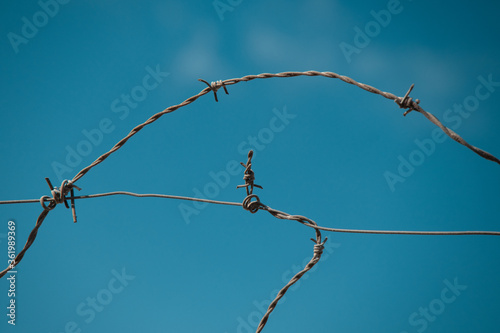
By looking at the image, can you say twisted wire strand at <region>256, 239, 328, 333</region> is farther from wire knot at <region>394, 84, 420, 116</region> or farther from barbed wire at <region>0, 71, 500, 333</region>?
wire knot at <region>394, 84, 420, 116</region>

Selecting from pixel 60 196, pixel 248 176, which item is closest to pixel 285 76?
pixel 248 176

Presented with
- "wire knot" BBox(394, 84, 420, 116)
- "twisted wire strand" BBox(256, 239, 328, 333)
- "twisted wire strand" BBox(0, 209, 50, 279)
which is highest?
"twisted wire strand" BBox(0, 209, 50, 279)

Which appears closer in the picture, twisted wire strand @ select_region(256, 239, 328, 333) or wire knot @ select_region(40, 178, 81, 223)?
twisted wire strand @ select_region(256, 239, 328, 333)

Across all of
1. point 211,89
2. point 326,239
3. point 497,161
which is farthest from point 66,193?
point 497,161

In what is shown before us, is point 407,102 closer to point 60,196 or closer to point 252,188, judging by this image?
point 252,188

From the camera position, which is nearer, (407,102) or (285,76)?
(407,102)

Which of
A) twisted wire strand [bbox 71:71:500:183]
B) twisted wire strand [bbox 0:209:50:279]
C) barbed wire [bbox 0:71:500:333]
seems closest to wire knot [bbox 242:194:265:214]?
barbed wire [bbox 0:71:500:333]

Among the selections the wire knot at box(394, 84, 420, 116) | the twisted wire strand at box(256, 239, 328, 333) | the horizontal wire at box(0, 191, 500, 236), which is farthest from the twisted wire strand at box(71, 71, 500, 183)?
the twisted wire strand at box(256, 239, 328, 333)

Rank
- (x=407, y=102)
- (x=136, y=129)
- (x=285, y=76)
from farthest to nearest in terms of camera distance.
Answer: (x=136, y=129), (x=285, y=76), (x=407, y=102)

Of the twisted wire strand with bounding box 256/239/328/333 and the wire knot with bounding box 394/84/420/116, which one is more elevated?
the wire knot with bounding box 394/84/420/116

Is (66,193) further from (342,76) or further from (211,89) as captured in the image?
(342,76)

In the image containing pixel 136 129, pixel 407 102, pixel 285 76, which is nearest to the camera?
pixel 407 102
